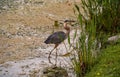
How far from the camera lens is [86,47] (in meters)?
4.82

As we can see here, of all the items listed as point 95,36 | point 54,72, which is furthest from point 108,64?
point 54,72

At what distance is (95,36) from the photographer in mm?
5312

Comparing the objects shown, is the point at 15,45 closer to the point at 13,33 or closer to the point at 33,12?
the point at 13,33

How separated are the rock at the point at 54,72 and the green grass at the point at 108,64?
485 mm

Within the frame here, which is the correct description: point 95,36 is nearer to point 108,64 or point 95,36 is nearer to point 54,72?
point 108,64

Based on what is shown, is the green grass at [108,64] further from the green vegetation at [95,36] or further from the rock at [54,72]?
the rock at [54,72]

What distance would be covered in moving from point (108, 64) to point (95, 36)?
2.23 ft

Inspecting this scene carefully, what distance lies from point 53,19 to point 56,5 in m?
1.08

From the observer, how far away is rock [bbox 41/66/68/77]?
5137mm

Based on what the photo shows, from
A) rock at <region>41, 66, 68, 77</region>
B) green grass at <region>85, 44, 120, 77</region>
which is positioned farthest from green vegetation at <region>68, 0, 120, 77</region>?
rock at <region>41, 66, 68, 77</region>

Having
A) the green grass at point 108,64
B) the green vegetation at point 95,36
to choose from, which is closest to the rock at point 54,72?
the green vegetation at point 95,36

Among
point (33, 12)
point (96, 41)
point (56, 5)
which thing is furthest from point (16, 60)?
point (56, 5)

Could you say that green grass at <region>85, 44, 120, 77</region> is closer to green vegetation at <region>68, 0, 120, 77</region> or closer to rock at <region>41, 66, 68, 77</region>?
green vegetation at <region>68, 0, 120, 77</region>

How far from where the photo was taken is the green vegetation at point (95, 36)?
4773 mm
